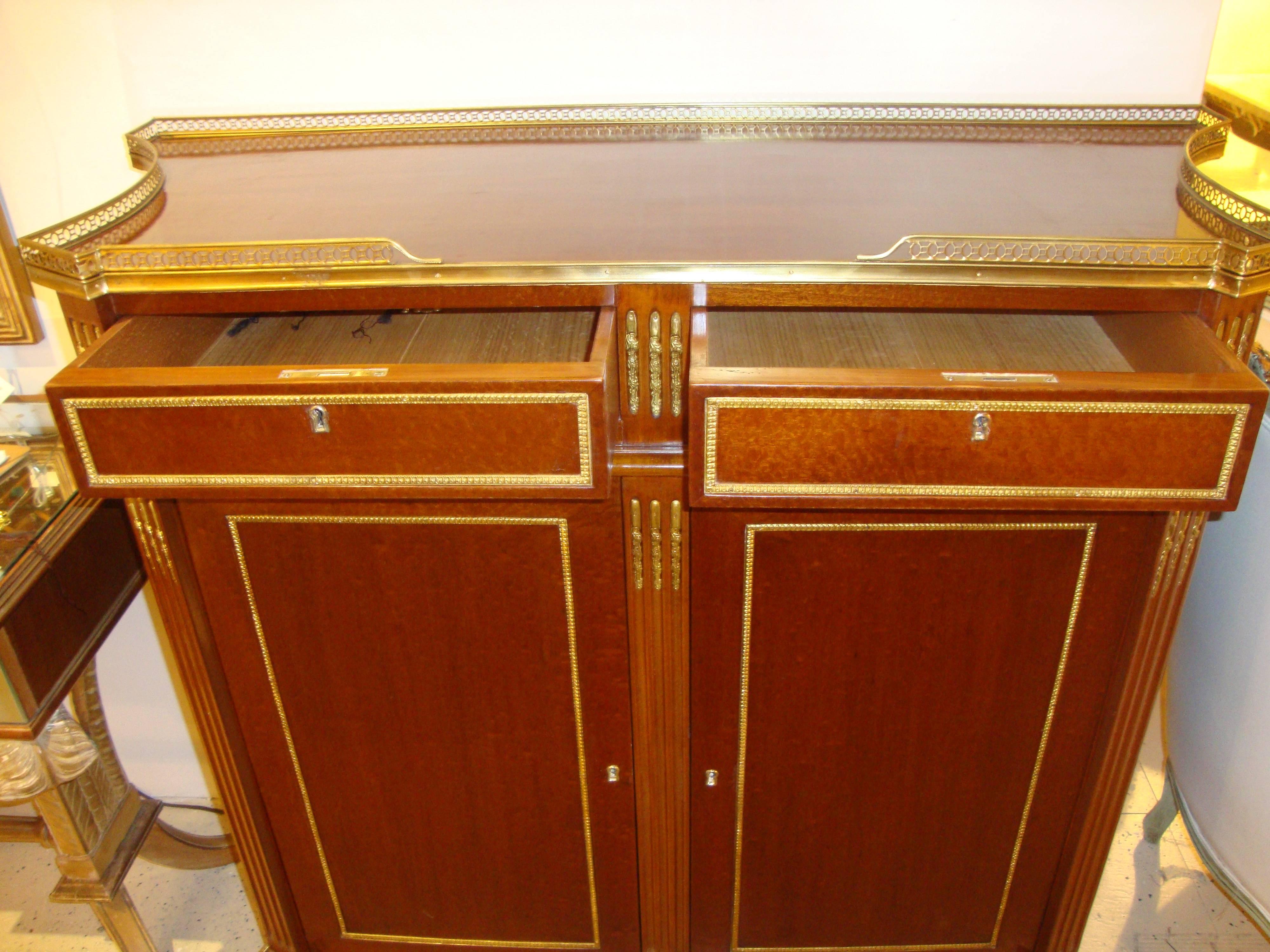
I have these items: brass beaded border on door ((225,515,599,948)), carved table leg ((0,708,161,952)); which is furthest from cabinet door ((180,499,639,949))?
carved table leg ((0,708,161,952))

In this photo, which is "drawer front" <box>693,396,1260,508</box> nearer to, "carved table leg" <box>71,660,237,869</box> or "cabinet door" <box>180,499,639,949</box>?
"cabinet door" <box>180,499,639,949</box>

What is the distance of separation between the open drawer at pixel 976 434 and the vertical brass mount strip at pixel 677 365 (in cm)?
2

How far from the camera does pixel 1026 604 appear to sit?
869 mm

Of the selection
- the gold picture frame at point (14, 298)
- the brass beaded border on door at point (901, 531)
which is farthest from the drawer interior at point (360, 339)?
the gold picture frame at point (14, 298)

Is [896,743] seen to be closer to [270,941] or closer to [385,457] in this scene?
[385,457]

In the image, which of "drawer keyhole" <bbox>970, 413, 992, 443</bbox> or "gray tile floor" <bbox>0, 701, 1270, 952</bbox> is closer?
"drawer keyhole" <bbox>970, 413, 992, 443</bbox>

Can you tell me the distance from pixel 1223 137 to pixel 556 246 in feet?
2.40

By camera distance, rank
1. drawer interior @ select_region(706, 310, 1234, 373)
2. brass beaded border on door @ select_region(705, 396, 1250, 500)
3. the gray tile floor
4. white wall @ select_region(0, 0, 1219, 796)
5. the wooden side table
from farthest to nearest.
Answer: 1. the gray tile floor
2. white wall @ select_region(0, 0, 1219, 796)
3. the wooden side table
4. drawer interior @ select_region(706, 310, 1234, 373)
5. brass beaded border on door @ select_region(705, 396, 1250, 500)

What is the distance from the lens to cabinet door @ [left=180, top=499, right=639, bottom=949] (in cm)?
87

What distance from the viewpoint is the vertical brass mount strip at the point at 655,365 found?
2.57 feet

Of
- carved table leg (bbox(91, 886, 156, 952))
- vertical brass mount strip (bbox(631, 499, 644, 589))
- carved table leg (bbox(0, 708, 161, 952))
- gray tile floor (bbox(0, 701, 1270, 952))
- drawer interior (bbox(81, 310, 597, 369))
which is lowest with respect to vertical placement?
gray tile floor (bbox(0, 701, 1270, 952))

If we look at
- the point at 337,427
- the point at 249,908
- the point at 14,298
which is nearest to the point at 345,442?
the point at 337,427

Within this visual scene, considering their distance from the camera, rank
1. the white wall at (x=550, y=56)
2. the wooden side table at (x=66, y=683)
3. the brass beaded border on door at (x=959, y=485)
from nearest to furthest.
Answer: the brass beaded border on door at (x=959, y=485)
the wooden side table at (x=66, y=683)
the white wall at (x=550, y=56)

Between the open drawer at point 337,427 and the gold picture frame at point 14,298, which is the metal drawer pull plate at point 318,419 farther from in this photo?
the gold picture frame at point 14,298
